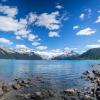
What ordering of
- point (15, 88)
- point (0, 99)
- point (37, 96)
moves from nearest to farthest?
1. point (0, 99)
2. point (37, 96)
3. point (15, 88)

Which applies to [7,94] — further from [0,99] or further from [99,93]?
[99,93]

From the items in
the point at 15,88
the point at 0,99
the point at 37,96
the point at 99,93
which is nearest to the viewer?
the point at 0,99

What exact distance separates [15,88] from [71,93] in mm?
12971

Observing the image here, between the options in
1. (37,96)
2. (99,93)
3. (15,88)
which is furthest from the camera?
(15,88)

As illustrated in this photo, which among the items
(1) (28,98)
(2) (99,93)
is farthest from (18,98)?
(2) (99,93)

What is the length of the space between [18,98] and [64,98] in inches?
317

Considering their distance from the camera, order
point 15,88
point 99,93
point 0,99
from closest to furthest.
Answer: point 0,99
point 99,93
point 15,88

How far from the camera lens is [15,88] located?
43.4 metres

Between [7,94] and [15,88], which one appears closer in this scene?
[7,94]

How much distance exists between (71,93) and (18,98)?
10256 millimetres

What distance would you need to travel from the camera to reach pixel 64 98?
1361 inches

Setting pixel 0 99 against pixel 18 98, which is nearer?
pixel 0 99

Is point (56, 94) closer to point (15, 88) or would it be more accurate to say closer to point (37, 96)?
point (37, 96)

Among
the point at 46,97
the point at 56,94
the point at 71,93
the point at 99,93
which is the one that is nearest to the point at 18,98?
the point at 46,97
